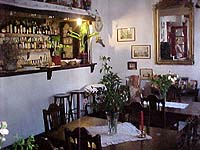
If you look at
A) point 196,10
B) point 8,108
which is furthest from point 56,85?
point 196,10

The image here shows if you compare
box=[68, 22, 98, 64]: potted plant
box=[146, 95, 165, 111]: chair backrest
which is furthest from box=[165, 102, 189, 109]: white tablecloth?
box=[68, 22, 98, 64]: potted plant

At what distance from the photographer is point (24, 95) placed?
5254 millimetres

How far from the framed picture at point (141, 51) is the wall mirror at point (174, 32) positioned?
26 centimetres

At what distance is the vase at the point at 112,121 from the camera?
9.74ft

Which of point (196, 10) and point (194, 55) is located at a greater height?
point (196, 10)

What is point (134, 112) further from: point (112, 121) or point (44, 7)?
point (44, 7)

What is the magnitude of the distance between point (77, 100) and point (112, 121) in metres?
3.44

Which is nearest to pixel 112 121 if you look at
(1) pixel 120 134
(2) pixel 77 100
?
(1) pixel 120 134

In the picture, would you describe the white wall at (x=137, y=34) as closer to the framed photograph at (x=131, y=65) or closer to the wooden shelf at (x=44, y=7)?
the framed photograph at (x=131, y=65)

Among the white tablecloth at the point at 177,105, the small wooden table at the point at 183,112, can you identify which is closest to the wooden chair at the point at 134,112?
the small wooden table at the point at 183,112

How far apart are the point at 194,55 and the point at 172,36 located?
646 mm

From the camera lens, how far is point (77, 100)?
640cm

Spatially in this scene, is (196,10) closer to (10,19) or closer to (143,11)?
(143,11)

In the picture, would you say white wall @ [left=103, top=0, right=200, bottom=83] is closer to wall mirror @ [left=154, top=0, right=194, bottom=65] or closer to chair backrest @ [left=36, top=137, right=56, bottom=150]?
wall mirror @ [left=154, top=0, right=194, bottom=65]
